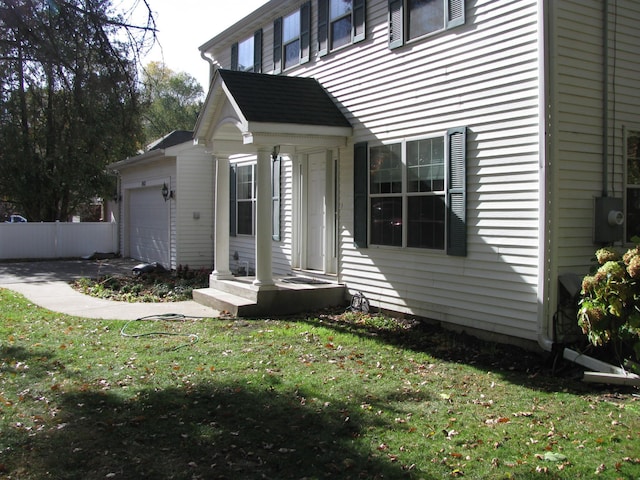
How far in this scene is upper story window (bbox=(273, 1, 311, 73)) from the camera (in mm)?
11617

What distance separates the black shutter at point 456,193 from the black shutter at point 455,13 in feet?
4.75

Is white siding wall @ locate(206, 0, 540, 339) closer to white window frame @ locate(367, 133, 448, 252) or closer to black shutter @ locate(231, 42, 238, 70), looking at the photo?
white window frame @ locate(367, 133, 448, 252)

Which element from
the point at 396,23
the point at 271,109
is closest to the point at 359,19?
the point at 396,23

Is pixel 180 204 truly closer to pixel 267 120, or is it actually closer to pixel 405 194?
pixel 267 120

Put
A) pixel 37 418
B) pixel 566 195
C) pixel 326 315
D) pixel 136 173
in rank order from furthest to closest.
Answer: pixel 136 173
pixel 326 315
pixel 566 195
pixel 37 418

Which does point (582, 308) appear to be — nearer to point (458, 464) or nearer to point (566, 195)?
point (566, 195)

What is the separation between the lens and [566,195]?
23.1 ft

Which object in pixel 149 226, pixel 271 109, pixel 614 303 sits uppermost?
pixel 271 109

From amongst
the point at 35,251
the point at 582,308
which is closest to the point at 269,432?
the point at 582,308

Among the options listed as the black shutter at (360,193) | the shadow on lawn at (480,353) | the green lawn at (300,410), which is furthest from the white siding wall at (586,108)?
the black shutter at (360,193)

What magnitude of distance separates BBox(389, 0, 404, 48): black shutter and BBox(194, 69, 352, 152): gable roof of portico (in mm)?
1671

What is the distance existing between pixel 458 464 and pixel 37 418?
139 inches

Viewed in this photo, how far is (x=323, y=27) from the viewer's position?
36.3ft

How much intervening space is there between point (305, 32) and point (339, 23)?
3.81ft
